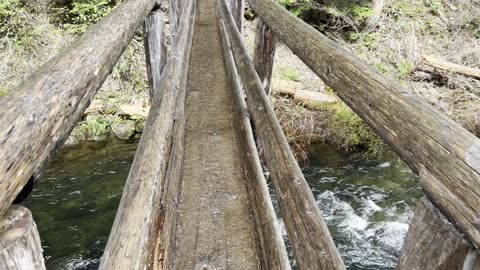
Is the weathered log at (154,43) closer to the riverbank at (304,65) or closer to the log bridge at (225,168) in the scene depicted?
the log bridge at (225,168)

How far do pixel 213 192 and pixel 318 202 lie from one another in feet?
12.2

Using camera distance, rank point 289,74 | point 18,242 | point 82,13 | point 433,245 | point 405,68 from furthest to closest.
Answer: point 82,13 < point 289,74 < point 405,68 < point 433,245 < point 18,242

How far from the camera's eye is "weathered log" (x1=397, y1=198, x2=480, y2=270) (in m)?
0.87

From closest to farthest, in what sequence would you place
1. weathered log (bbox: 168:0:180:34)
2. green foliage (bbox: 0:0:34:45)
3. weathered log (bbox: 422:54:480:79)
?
weathered log (bbox: 168:0:180:34) < weathered log (bbox: 422:54:480:79) < green foliage (bbox: 0:0:34:45)

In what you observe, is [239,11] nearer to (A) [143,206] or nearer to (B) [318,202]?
(B) [318,202]

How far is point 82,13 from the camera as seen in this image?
984cm

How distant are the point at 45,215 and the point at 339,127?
520cm

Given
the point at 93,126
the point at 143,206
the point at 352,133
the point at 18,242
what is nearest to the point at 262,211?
the point at 143,206

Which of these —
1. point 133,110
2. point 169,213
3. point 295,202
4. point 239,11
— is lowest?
point 133,110

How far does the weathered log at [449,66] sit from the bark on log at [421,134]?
26.3ft

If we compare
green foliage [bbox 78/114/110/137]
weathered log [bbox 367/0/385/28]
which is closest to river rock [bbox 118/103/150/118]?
green foliage [bbox 78/114/110/137]

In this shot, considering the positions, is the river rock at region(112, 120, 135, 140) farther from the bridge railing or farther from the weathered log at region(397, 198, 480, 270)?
the weathered log at region(397, 198, 480, 270)

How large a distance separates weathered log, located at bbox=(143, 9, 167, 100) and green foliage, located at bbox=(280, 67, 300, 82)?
16.7 feet

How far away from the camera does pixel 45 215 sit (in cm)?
566
